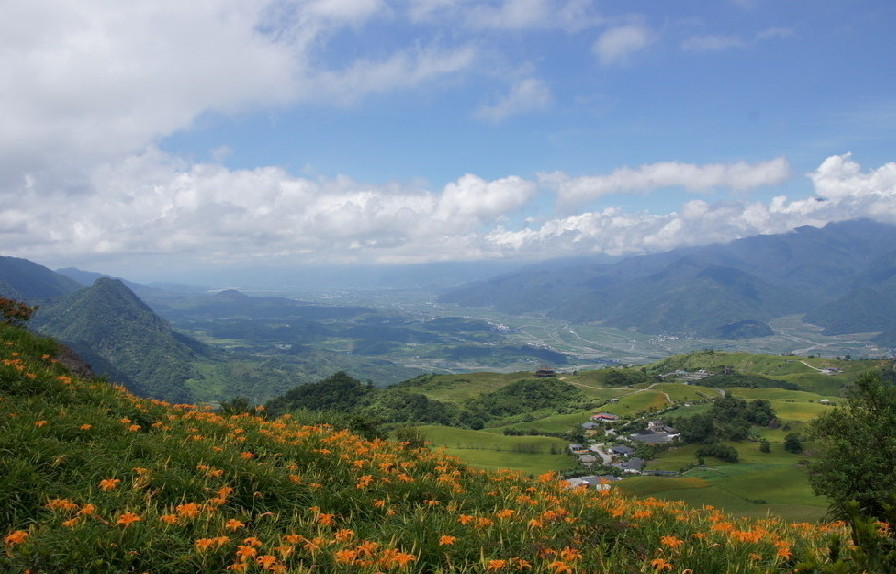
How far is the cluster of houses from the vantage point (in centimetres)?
7488

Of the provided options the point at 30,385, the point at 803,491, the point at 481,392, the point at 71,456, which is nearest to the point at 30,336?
the point at 30,385

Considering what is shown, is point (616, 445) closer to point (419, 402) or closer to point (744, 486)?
point (744, 486)

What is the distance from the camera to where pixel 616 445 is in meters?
88.6

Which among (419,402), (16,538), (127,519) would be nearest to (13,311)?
(16,538)

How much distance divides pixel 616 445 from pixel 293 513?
94.4 meters

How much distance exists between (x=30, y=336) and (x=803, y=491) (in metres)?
62.6

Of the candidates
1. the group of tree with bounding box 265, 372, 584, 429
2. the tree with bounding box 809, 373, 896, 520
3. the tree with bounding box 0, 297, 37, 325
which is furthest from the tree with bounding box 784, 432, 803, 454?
the tree with bounding box 0, 297, 37, 325

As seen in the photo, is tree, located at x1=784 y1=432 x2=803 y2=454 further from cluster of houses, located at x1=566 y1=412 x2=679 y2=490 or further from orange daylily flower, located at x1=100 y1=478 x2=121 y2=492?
orange daylily flower, located at x1=100 y1=478 x2=121 y2=492

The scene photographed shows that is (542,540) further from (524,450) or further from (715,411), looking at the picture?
(715,411)

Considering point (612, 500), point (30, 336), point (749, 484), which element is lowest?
point (749, 484)

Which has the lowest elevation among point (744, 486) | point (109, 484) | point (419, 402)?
point (419, 402)

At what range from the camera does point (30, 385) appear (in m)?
8.23

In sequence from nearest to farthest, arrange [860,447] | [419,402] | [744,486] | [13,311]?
[13,311] < [860,447] < [744,486] < [419,402]

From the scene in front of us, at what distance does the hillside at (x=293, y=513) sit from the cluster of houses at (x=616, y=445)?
6224 cm
